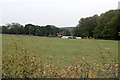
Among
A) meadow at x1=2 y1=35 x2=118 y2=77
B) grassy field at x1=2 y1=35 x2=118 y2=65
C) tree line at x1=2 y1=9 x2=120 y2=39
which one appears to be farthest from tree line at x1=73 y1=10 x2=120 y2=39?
meadow at x1=2 y1=35 x2=118 y2=77

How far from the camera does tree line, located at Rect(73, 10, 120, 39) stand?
30.2m

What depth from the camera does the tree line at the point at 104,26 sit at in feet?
99.0

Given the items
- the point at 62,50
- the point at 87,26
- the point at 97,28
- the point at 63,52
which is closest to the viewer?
the point at 63,52

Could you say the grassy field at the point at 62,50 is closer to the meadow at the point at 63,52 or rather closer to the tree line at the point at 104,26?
the meadow at the point at 63,52

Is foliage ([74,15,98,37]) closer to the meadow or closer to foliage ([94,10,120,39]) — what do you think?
foliage ([94,10,120,39])

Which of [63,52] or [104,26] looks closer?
[63,52]

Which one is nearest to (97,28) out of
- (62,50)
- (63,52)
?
(62,50)

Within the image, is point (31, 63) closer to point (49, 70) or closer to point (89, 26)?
point (49, 70)

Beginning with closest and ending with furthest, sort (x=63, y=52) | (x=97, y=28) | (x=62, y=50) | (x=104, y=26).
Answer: (x=63, y=52)
(x=62, y=50)
(x=104, y=26)
(x=97, y=28)

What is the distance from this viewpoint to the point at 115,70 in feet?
9.45

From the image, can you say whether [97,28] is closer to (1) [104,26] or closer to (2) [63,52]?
(1) [104,26]

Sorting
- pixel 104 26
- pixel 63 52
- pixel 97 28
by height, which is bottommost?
pixel 63 52

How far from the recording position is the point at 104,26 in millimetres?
33406

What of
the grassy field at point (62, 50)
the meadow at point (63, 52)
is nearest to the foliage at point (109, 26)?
the grassy field at point (62, 50)
